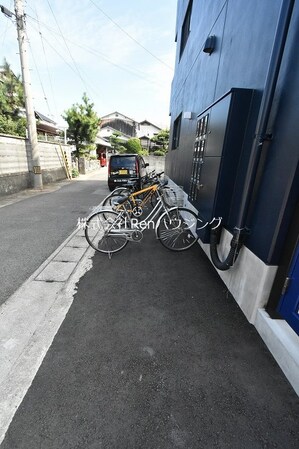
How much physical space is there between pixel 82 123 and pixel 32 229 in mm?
14043

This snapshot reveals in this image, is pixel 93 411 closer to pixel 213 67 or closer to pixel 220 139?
pixel 220 139

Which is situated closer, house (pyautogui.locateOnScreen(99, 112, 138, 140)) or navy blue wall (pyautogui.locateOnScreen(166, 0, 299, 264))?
navy blue wall (pyautogui.locateOnScreen(166, 0, 299, 264))

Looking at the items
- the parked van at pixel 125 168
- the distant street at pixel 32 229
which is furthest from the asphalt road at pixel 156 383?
the parked van at pixel 125 168

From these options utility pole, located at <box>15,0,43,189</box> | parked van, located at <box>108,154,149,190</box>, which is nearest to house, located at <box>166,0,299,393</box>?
parked van, located at <box>108,154,149,190</box>

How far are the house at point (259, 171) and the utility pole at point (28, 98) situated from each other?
876 centimetres

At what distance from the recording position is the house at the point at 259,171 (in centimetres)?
188

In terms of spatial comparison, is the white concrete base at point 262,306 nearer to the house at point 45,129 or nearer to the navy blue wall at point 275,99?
the navy blue wall at point 275,99

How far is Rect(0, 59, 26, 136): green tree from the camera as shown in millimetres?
12901

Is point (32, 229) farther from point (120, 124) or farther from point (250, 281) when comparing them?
point (120, 124)

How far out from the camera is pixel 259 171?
2.25 metres

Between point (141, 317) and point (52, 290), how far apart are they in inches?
50.5

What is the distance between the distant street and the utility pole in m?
1.67

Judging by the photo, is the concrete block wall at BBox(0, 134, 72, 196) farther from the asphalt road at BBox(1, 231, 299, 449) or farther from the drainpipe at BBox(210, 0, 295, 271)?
the drainpipe at BBox(210, 0, 295, 271)

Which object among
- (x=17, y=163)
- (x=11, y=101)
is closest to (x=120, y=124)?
(x=11, y=101)
